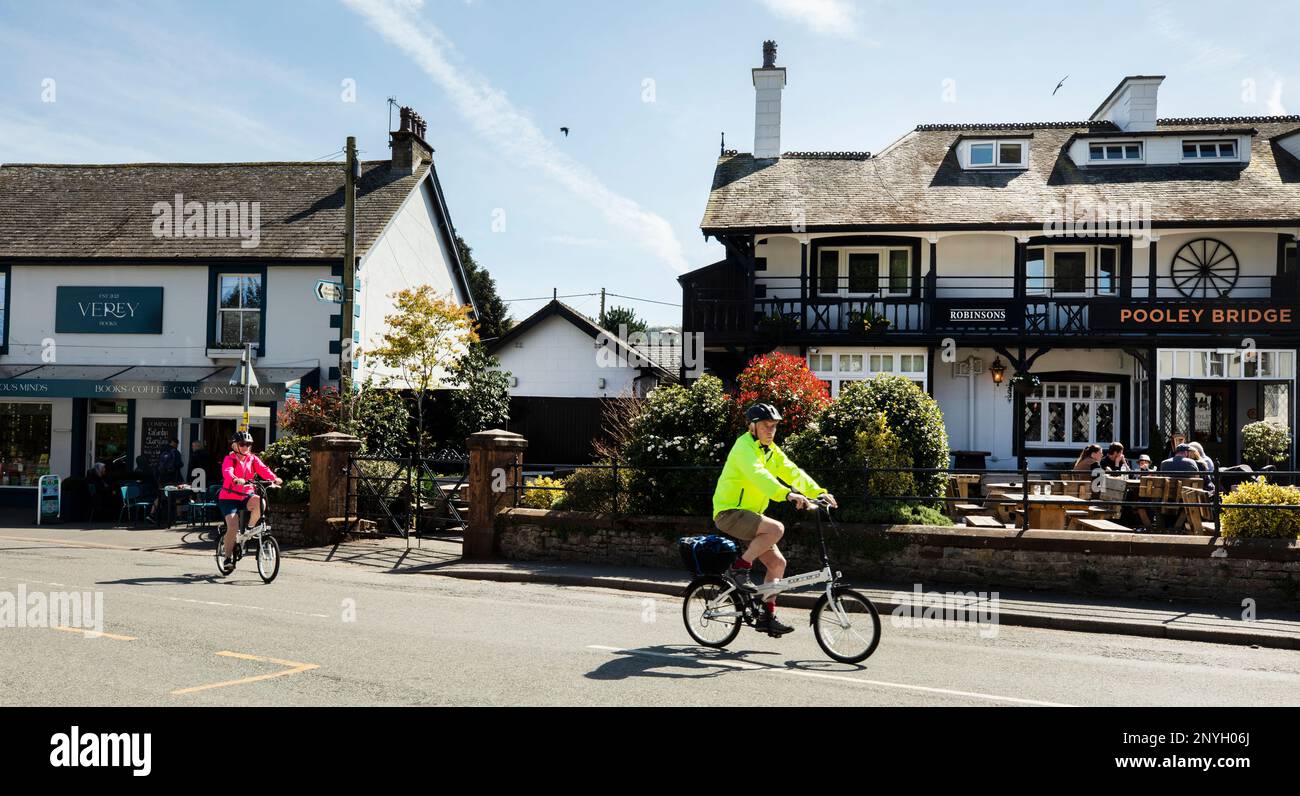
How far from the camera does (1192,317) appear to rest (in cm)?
2134

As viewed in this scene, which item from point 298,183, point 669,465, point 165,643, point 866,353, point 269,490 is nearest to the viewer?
point 165,643

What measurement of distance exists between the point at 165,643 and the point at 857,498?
7.74 metres

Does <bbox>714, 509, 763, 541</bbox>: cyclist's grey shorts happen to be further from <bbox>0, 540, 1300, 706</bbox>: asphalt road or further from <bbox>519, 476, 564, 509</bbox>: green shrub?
<bbox>519, 476, 564, 509</bbox>: green shrub

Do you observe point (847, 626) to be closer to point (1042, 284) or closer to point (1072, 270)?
point (1042, 284)

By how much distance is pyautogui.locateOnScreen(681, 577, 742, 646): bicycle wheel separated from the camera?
756cm

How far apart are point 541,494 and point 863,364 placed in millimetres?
11012

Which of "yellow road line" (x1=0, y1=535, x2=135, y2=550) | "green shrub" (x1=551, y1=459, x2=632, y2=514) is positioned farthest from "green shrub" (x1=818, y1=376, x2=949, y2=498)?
"yellow road line" (x1=0, y1=535, x2=135, y2=550)

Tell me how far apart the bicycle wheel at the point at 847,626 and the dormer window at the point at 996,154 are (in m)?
20.6

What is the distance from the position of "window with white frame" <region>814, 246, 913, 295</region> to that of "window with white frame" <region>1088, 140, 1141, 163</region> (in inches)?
237

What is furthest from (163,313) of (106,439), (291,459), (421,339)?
(291,459)

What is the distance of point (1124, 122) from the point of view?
2592 cm
